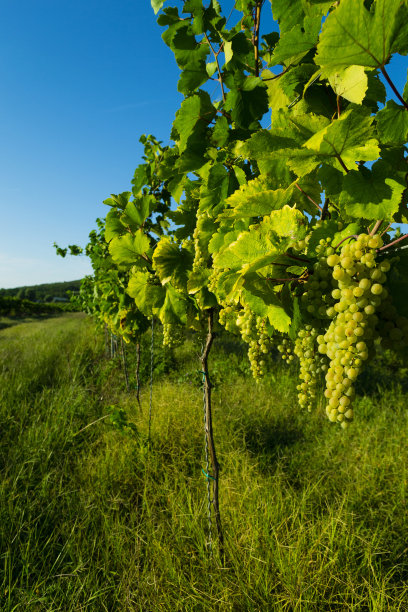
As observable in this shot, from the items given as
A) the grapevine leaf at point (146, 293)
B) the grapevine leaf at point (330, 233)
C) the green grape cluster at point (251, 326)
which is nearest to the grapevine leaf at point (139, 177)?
the grapevine leaf at point (146, 293)

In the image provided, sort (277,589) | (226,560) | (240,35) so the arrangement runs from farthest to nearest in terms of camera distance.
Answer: (226,560) → (277,589) → (240,35)

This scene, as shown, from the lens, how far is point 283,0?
3.43 ft

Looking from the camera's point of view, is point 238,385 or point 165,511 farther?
point 238,385

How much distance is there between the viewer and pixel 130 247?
1905mm

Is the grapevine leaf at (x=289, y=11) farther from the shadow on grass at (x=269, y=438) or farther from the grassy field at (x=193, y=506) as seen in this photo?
the shadow on grass at (x=269, y=438)

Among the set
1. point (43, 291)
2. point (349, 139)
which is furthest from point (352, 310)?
point (43, 291)

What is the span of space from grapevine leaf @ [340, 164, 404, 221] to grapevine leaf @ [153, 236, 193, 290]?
41.8 inches

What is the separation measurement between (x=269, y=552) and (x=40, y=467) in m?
2.30

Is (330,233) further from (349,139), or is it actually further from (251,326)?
(251,326)

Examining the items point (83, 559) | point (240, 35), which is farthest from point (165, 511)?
point (240, 35)

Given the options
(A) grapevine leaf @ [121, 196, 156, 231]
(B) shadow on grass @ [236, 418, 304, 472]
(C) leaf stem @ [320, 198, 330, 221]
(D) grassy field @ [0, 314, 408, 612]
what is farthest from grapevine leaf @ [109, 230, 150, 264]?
(B) shadow on grass @ [236, 418, 304, 472]

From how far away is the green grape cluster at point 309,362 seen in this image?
1103 millimetres

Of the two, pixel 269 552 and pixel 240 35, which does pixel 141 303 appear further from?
pixel 269 552

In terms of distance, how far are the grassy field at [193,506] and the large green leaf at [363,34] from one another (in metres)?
2.33
